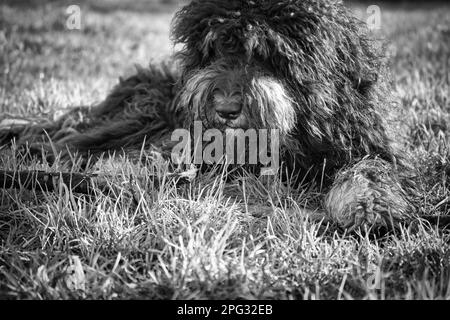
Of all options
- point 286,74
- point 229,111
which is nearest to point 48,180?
point 229,111

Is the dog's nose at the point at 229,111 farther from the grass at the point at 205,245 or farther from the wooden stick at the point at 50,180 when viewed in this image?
the wooden stick at the point at 50,180

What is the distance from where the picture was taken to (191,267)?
2471 mm

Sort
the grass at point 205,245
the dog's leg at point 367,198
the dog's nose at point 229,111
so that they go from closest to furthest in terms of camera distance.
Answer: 1. the grass at point 205,245
2. the dog's leg at point 367,198
3. the dog's nose at point 229,111

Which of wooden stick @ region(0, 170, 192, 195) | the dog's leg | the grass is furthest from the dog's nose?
the dog's leg

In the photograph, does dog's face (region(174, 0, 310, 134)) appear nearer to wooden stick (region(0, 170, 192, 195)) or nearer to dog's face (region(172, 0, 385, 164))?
dog's face (region(172, 0, 385, 164))

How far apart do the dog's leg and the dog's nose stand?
0.79 m

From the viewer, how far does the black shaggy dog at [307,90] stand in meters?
3.20

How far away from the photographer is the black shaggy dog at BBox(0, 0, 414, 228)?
320 centimetres

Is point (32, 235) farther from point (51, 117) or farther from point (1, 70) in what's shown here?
point (1, 70)

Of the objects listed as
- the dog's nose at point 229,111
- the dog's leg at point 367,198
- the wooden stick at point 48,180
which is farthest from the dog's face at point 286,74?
the wooden stick at point 48,180

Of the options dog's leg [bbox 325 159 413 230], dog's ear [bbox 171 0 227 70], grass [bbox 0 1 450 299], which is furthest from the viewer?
dog's ear [bbox 171 0 227 70]

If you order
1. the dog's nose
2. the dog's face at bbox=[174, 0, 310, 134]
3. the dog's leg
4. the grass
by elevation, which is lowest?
the grass

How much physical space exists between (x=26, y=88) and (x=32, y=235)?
130 inches
